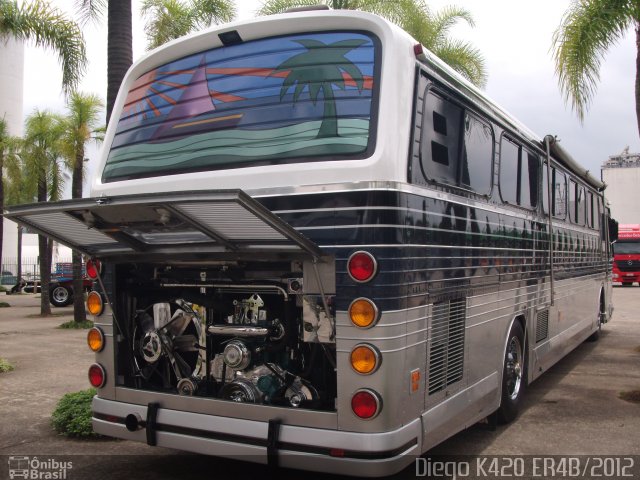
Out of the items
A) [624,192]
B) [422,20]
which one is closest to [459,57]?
[422,20]

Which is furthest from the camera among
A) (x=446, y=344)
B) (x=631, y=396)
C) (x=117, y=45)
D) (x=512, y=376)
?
(x=117, y=45)

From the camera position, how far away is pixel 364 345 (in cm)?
367

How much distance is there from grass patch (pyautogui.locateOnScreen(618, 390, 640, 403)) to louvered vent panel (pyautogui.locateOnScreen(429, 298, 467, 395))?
3506 millimetres

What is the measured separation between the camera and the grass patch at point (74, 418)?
227 inches

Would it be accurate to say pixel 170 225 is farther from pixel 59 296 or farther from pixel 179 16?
pixel 59 296

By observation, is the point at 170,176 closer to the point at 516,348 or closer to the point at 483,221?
the point at 483,221

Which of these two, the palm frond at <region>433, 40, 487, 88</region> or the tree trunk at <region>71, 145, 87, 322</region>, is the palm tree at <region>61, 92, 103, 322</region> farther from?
the palm frond at <region>433, 40, 487, 88</region>

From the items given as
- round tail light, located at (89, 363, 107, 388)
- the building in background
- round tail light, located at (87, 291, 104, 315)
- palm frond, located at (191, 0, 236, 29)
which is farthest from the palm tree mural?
the building in background

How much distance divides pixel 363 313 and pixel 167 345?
5.53 feet

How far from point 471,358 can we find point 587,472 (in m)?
1.23

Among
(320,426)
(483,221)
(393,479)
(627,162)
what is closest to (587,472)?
(393,479)

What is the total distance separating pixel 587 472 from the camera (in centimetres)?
485

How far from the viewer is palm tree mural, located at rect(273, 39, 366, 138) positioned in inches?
159

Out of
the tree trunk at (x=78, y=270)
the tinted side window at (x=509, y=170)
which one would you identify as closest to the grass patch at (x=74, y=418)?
the tinted side window at (x=509, y=170)
